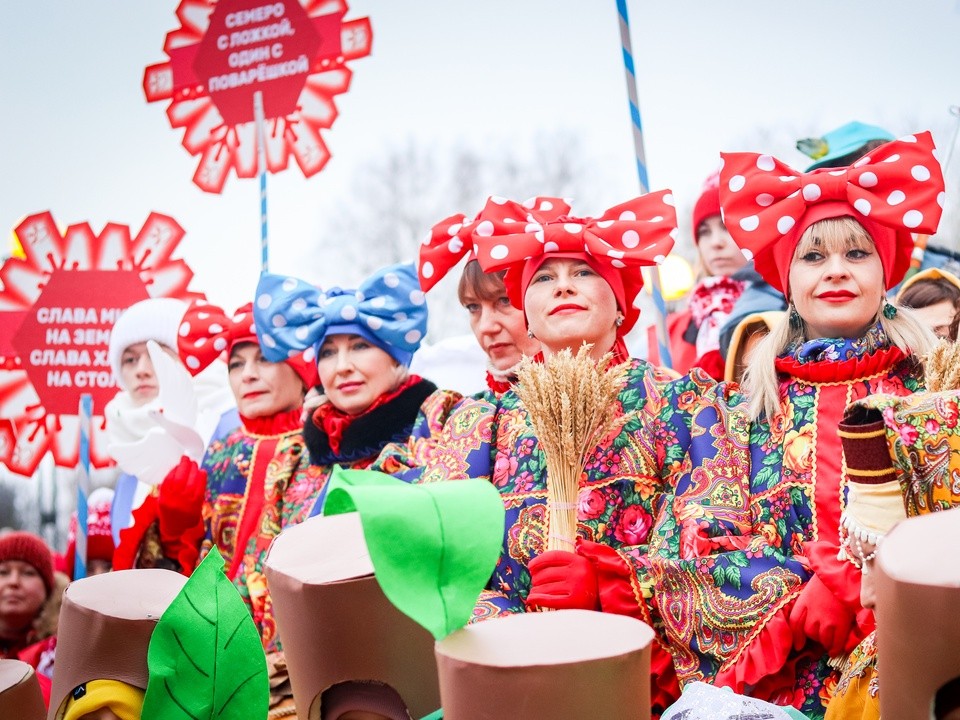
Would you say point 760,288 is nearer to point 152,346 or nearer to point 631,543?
point 631,543

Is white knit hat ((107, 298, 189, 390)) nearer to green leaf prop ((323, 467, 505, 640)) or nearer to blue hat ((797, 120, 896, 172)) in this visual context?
blue hat ((797, 120, 896, 172))

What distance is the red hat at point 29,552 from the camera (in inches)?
180

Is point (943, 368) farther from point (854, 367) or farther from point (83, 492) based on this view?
point (83, 492)

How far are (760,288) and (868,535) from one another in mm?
2156

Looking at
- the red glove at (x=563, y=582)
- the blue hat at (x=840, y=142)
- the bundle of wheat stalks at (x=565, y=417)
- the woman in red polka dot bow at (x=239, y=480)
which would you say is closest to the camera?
the red glove at (x=563, y=582)

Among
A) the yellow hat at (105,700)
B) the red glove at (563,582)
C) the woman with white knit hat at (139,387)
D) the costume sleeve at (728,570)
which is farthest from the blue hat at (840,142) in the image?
the yellow hat at (105,700)

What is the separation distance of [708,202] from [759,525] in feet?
8.39

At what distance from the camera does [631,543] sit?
2486 mm

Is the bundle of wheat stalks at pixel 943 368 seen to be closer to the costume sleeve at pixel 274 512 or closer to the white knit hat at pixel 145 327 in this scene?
the costume sleeve at pixel 274 512

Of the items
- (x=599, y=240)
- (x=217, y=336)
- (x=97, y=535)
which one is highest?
(x=599, y=240)

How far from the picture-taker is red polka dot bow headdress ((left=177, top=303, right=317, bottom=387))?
4.01 meters

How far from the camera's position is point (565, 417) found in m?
2.32

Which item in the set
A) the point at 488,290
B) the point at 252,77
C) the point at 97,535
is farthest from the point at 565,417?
the point at 97,535

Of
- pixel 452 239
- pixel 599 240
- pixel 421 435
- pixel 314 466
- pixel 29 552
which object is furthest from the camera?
pixel 29 552
